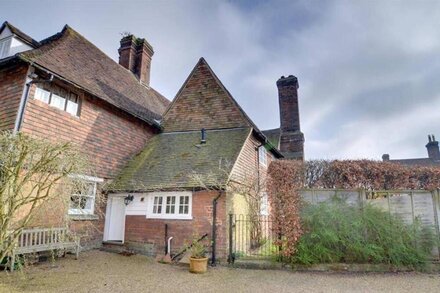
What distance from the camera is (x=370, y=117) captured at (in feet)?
49.4

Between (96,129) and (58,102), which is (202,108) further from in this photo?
(58,102)

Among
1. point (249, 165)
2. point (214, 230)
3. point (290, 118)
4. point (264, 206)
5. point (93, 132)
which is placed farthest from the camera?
point (290, 118)

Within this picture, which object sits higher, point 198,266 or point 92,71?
point 92,71

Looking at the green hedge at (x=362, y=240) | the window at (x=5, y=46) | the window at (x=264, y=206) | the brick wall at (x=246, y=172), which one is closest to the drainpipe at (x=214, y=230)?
the brick wall at (x=246, y=172)

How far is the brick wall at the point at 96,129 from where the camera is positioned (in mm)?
9494

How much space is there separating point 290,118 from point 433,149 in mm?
29731

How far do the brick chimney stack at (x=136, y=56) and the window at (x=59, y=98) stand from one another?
29.7ft

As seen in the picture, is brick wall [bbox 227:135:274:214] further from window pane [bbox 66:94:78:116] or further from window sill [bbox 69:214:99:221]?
window pane [bbox 66:94:78:116]

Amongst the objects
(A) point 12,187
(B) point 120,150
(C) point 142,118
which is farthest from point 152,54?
(A) point 12,187

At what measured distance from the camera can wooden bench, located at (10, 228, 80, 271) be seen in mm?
7621

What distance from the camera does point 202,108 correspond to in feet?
49.2

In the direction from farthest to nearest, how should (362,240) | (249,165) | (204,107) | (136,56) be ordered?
(136,56) → (204,107) → (249,165) → (362,240)

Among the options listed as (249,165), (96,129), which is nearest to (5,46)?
(96,129)

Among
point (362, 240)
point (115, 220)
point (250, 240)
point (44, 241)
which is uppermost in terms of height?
point (115, 220)
